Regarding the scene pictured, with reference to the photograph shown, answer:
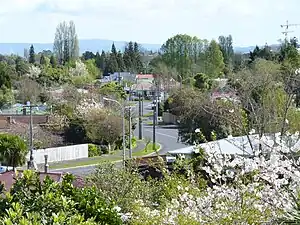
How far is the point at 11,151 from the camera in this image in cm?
2770

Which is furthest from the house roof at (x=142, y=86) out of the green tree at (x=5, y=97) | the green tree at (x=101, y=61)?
the green tree at (x=5, y=97)

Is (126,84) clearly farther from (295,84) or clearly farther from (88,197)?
(88,197)

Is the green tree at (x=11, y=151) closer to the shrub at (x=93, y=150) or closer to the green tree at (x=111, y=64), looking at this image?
the shrub at (x=93, y=150)

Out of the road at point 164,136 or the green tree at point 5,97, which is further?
the green tree at point 5,97

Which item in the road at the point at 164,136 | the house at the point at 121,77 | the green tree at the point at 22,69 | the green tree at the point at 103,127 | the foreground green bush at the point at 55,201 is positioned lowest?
the road at the point at 164,136

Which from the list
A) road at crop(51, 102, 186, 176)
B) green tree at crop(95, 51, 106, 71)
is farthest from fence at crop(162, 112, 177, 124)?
green tree at crop(95, 51, 106, 71)

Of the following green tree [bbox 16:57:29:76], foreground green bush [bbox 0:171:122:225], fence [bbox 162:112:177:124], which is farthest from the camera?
green tree [bbox 16:57:29:76]

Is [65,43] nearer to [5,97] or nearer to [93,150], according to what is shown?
[5,97]

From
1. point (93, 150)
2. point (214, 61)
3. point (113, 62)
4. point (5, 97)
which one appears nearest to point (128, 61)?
point (113, 62)

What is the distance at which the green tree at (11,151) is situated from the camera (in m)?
27.3

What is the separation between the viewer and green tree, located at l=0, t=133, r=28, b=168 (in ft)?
89.6

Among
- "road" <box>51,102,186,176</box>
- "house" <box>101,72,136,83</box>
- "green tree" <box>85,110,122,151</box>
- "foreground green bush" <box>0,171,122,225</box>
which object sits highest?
"foreground green bush" <box>0,171,122,225</box>

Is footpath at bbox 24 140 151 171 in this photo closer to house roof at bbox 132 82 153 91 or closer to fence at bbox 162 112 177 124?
fence at bbox 162 112 177 124

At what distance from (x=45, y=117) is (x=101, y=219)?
3522 centimetres
